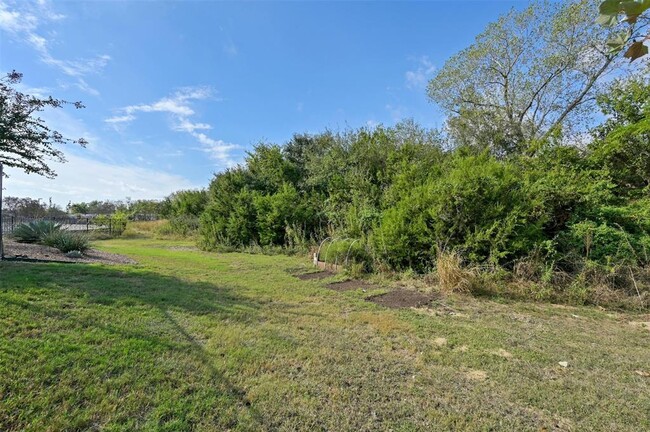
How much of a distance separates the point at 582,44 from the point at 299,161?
11787 millimetres

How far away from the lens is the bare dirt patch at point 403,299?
4676 mm

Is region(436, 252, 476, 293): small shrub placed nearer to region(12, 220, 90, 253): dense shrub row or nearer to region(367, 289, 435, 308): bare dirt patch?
region(367, 289, 435, 308): bare dirt patch

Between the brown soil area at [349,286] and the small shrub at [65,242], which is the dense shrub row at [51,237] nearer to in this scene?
the small shrub at [65,242]

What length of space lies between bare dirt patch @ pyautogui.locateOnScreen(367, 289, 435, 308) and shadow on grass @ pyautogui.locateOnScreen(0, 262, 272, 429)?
1811 mm

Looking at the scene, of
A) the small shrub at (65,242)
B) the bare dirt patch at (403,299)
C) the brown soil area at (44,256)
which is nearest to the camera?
the bare dirt patch at (403,299)

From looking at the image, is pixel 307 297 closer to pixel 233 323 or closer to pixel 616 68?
pixel 233 323

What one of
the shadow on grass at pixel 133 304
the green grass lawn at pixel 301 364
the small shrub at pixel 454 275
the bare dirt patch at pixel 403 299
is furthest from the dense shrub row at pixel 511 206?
the shadow on grass at pixel 133 304

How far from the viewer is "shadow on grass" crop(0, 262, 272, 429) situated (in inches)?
111

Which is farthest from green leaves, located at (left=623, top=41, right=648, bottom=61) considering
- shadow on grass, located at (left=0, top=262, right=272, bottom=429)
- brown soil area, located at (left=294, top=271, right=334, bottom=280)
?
brown soil area, located at (left=294, top=271, right=334, bottom=280)

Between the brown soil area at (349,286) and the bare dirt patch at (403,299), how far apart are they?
Answer: 56 cm

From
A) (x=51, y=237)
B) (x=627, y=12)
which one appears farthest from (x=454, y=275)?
(x=51, y=237)

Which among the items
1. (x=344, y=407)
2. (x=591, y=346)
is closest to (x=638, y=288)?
(x=591, y=346)

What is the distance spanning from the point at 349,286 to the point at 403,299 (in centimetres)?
114

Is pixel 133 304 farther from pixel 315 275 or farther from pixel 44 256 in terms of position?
pixel 44 256
